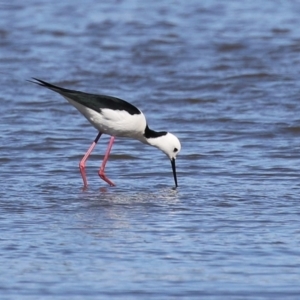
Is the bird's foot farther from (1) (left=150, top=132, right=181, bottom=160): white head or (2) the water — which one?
(1) (left=150, top=132, right=181, bottom=160): white head

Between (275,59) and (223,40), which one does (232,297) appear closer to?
(275,59)

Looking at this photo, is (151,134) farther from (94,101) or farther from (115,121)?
(94,101)

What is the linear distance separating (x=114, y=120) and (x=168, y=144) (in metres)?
0.48

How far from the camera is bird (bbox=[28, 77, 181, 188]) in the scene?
302 inches

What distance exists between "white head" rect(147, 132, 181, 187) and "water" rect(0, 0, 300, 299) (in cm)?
15

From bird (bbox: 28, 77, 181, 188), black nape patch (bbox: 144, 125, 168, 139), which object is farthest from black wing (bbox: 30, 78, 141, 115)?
black nape patch (bbox: 144, 125, 168, 139)

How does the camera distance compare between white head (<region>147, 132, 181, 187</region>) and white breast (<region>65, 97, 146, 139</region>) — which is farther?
white head (<region>147, 132, 181, 187</region>)

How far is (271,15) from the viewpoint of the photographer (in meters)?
17.0

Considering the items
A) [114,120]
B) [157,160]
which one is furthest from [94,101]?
[157,160]

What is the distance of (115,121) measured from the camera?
25.8ft

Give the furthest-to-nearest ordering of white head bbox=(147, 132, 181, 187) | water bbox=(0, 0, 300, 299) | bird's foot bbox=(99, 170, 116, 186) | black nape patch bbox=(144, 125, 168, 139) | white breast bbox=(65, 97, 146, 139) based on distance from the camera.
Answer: black nape patch bbox=(144, 125, 168, 139) → white head bbox=(147, 132, 181, 187) → white breast bbox=(65, 97, 146, 139) → bird's foot bbox=(99, 170, 116, 186) → water bbox=(0, 0, 300, 299)

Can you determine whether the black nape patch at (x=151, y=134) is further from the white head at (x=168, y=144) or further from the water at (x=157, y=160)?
the water at (x=157, y=160)

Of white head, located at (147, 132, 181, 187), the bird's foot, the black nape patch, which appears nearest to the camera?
the bird's foot

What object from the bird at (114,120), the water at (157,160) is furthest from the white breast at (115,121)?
the water at (157,160)
